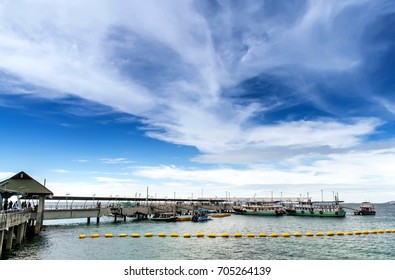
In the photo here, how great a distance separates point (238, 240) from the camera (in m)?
54.2

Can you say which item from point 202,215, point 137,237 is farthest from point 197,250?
point 202,215

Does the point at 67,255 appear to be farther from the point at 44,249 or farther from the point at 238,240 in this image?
the point at 238,240

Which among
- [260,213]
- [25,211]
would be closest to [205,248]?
[25,211]

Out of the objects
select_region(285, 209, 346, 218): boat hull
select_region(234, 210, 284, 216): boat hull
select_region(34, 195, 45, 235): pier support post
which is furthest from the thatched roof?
select_region(285, 209, 346, 218): boat hull

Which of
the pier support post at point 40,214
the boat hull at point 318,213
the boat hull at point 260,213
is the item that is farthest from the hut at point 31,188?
the boat hull at point 318,213

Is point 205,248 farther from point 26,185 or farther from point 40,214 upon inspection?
point 26,185

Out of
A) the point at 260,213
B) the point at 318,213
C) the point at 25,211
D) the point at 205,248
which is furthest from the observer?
the point at 260,213

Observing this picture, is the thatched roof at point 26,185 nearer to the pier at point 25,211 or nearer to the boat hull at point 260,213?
the pier at point 25,211

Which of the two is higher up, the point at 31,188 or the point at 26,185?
the point at 26,185

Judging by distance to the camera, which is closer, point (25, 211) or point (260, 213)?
point (25, 211)

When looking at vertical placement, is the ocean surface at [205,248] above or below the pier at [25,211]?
below

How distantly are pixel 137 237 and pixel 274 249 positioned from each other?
26478 millimetres
